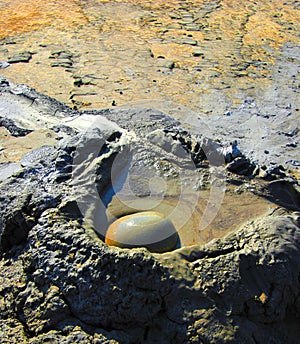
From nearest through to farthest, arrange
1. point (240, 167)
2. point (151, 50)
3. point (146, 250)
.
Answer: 1. point (146, 250)
2. point (240, 167)
3. point (151, 50)

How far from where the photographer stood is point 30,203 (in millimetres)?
3441

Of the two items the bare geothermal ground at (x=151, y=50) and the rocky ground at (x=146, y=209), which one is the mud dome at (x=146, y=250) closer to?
the rocky ground at (x=146, y=209)

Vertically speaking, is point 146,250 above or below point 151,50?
above

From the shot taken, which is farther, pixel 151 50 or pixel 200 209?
pixel 151 50

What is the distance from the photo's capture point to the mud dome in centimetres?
285

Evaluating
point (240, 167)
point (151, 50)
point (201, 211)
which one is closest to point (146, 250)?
point (201, 211)

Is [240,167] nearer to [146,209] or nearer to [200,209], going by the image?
[200,209]

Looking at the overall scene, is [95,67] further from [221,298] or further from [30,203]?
[221,298]

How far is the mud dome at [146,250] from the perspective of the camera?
2852 millimetres

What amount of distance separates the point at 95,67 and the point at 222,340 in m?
5.51

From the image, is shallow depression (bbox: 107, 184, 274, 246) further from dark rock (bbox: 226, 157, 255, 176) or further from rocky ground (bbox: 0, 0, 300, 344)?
dark rock (bbox: 226, 157, 255, 176)

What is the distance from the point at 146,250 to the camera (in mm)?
2992

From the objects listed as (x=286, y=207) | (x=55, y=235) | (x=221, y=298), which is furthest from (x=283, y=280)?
(x=55, y=235)

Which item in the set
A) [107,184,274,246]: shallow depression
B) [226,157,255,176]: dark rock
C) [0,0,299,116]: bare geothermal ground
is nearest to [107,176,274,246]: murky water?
[107,184,274,246]: shallow depression
